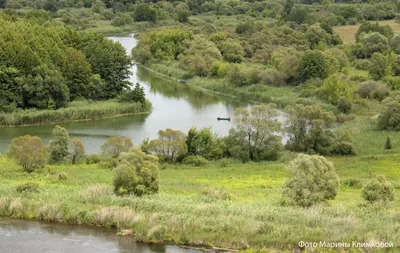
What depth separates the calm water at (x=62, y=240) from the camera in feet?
78.5

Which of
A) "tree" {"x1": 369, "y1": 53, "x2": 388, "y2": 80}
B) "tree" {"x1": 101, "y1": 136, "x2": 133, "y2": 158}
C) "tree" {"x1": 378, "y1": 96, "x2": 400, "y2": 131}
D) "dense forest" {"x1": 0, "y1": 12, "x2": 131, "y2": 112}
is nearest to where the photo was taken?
"tree" {"x1": 101, "y1": 136, "x2": 133, "y2": 158}

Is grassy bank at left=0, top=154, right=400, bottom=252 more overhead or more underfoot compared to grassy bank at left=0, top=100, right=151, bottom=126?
more overhead

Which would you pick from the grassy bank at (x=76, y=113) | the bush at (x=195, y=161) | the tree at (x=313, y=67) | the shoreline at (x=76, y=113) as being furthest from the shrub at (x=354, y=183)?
the tree at (x=313, y=67)

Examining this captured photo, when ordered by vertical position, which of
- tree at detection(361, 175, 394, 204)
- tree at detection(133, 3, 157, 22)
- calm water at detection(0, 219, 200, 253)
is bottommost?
calm water at detection(0, 219, 200, 253)

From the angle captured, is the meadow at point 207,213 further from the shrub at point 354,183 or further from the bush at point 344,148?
the bush at point 344,148

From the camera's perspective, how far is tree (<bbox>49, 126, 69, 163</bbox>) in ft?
136

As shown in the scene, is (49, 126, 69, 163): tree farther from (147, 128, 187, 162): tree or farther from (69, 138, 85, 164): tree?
(147, 128, 187, 162): tree

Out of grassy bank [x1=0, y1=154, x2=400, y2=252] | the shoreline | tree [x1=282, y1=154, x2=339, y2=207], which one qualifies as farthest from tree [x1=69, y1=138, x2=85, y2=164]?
tree [x1=282, y1=154, x2=339, y2=207]

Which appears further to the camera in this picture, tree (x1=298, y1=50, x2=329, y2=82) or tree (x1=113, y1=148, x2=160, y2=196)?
tree (x1=298, y1=50, x2=329, y2=82)

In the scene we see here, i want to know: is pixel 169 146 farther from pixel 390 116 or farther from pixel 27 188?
pixel 390 116

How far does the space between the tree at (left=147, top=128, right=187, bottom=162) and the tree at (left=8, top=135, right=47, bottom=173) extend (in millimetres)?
7701

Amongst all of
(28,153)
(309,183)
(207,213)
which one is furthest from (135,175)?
(28,153)

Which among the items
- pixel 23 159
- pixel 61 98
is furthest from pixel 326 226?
pixel 61 98

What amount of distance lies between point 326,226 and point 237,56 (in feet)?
212
